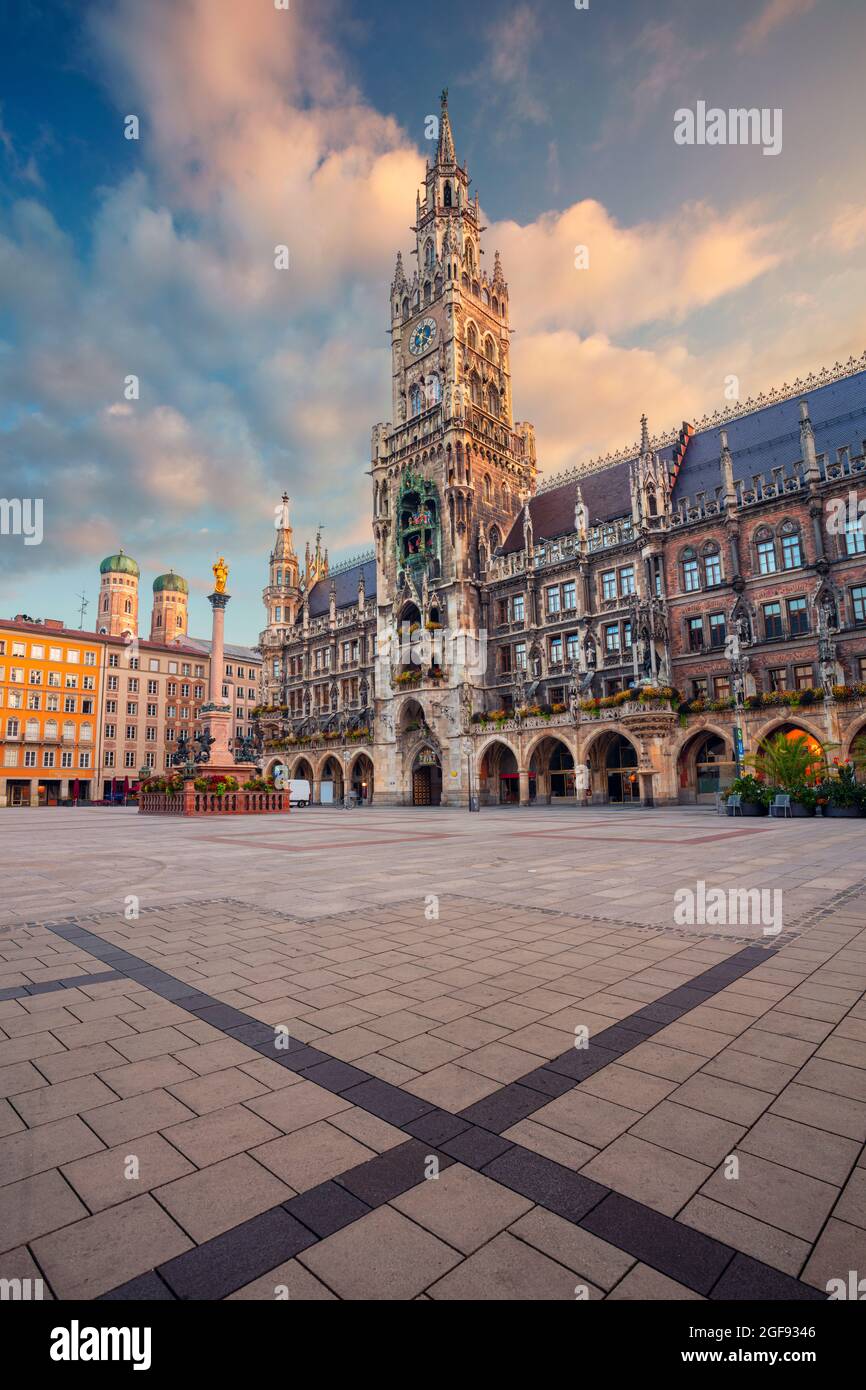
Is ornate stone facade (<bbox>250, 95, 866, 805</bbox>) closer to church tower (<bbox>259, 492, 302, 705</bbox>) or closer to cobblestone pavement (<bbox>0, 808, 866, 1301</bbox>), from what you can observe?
church tower (<bbox>259, 492, 302, 705</bbox>)

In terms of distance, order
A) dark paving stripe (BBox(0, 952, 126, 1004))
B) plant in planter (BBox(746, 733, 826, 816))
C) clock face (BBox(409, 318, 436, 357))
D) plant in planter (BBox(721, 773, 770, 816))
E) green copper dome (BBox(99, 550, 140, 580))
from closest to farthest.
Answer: dark paving stripe (BBox(0, 952, 126, 1004)), plant in planter (BBox(746, 733, 826, 816)), plant in planter (BBox(721, 773, 770, 816)), clock face (BBox(409, 318, 436, 357)), green copper dome (BBox(99, 550, 140, 580))

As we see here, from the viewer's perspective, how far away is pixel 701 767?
1399 inches

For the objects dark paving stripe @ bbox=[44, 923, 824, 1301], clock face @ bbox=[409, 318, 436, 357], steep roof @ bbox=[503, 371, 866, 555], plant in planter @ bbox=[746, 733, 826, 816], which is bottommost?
dark paving stripe @ bbox=[44, 923, 824, 1301]

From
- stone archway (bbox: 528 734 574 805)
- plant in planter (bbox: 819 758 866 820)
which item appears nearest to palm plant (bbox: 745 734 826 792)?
plant in planter (bbox: 819 758 866 820)

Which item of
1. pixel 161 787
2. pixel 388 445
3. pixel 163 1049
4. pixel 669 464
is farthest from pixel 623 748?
pixel 163 1049

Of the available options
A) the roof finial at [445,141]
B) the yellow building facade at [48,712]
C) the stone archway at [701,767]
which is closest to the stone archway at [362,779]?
the stone archway at [701,767]

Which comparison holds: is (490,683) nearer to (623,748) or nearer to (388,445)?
(623,748)

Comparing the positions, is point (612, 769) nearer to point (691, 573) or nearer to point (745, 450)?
point (691, 573)

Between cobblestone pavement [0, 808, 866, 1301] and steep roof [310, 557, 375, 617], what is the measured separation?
58444 mm

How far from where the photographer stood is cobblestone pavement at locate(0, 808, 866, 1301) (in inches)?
88.0

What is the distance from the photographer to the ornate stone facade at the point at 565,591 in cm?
3284

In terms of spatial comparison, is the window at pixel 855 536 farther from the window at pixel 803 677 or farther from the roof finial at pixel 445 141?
the roof finial at pixel 445 141
